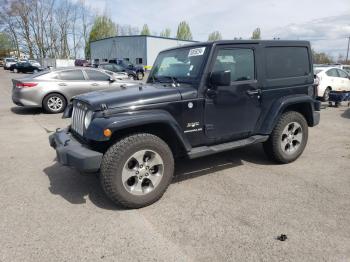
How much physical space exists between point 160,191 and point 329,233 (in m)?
1.86

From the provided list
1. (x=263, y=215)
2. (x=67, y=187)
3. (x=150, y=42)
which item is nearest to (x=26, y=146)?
(x=67, y=187)

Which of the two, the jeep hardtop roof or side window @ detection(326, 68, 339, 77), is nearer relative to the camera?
the jeep hardtop roof

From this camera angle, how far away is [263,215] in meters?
3.23

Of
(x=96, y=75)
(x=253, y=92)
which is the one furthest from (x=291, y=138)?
(x=96, y=75)

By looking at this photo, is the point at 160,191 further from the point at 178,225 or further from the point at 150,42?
the point at 150,42

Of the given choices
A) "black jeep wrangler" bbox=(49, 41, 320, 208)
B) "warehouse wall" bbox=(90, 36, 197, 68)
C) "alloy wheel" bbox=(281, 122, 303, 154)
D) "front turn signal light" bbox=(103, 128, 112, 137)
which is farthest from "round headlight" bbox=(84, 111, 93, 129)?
"warehouse wall" bbox=(90, 36, 197, 68)

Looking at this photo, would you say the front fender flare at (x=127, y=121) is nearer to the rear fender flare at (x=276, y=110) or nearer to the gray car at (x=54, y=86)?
the rear fender flare at (x=276, y=110)

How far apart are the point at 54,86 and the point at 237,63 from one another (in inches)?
287

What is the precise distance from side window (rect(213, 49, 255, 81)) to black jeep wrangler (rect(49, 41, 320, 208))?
0.01 meters

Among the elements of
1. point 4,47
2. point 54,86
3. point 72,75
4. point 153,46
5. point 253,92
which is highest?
point 4,47

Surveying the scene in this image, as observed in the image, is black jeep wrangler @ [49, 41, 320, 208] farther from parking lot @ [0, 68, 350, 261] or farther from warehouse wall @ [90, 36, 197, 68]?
warehouse wall @ [90, 36, 197, 68]

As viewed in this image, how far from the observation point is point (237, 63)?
4180mm

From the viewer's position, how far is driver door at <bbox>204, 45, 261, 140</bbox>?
3.94 meters

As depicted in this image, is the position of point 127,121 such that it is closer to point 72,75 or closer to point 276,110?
point 276,110
